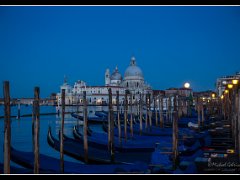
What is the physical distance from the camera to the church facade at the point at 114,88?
165ft

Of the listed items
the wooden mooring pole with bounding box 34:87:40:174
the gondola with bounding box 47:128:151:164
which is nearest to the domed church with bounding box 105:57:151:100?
Answer: the gondola with bounding box 47:128:151:164

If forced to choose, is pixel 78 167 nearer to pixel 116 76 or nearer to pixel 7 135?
pixel 7 135

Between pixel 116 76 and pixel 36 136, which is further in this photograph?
pixel 116 76

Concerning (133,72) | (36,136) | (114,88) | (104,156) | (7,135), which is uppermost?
(133,72)

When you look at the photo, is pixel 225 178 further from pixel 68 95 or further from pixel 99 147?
pixel 68 95

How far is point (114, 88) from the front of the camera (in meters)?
50.1

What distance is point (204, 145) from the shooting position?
21.3 feet

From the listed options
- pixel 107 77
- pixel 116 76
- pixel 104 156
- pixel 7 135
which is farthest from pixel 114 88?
pixel 7 135

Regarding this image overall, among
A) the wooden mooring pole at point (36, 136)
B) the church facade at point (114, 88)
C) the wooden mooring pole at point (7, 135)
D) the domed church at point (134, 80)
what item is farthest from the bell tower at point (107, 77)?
the wooden mooring pole at point (7, 135)

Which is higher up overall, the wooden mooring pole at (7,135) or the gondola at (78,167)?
the wooden mooring pole at (7,135)

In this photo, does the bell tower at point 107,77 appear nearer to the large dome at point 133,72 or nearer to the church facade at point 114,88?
the church facade at point 114,88

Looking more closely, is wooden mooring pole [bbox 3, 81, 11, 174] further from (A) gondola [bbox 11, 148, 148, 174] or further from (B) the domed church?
(B) the domed church

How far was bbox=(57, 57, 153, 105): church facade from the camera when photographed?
50.2 meters

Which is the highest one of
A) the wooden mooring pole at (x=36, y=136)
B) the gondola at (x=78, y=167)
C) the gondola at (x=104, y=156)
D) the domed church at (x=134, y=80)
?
the domed church at (x=134, y=80)
